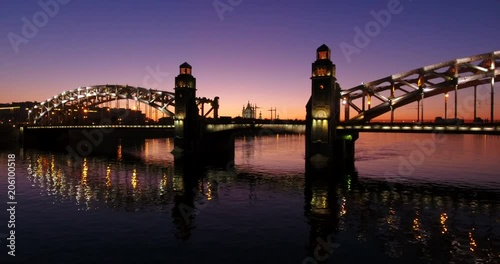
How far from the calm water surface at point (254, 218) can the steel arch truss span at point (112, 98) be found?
5887 cm

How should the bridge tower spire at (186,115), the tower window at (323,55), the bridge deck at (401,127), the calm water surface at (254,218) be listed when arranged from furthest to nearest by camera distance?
the bridge tower spire at (186,115), the tower window at (323,55), the bridge deck at (401,127), the calm water surface at (254,218)

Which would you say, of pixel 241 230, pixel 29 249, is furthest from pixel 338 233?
pixel 29 249

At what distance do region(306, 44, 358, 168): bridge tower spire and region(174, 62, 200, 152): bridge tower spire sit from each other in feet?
99.1

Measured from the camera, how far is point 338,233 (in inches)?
1141

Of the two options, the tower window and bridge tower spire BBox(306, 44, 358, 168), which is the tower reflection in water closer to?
bridge tower spire BBox(306, 44, 358, 168)

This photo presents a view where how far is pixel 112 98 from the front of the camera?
13475 cm

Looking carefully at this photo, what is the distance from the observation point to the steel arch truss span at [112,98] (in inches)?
4626

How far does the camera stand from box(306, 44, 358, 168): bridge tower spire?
247ft

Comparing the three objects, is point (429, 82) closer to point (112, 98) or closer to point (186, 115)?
point (186, 115)

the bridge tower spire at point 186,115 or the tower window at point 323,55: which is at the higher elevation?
the tower window at point 323,55

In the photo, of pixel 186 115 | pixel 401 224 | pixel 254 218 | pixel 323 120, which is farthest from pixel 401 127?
pixel 186 115

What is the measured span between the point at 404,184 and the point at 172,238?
35.9 meters

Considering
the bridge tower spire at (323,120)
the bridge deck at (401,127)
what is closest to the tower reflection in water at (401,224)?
the bridge deck at (401,127)

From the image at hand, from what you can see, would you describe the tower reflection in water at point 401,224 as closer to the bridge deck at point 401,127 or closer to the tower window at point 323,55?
the bridge deck at point 401,127
